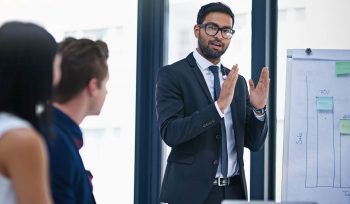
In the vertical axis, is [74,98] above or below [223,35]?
below

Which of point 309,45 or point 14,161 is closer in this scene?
point 14,161

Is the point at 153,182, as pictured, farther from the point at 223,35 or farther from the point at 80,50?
the point at 80,50

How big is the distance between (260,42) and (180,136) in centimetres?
91

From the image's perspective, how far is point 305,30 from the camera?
2850mm

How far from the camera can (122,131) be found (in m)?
3.26

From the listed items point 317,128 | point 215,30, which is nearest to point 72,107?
point 215,30

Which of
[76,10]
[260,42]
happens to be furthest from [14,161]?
[76,10]

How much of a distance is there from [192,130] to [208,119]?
0.08 meters

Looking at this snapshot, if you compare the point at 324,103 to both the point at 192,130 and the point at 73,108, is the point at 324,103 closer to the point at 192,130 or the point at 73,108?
the point at 192,130

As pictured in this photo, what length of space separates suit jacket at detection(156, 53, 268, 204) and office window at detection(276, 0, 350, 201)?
477 mm

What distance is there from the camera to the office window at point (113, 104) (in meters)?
3.25

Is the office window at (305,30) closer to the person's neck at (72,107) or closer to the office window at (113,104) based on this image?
the office window at (113,104)

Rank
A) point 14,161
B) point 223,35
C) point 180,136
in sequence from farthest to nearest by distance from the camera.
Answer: point 223,35 → point 180,136 → point 14,161

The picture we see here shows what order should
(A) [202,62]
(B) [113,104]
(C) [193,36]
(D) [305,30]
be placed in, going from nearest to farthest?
1. (A) [202,62]
2. (D) [305,30]
3. (C) [193,36]
4. (B) [113,104]
